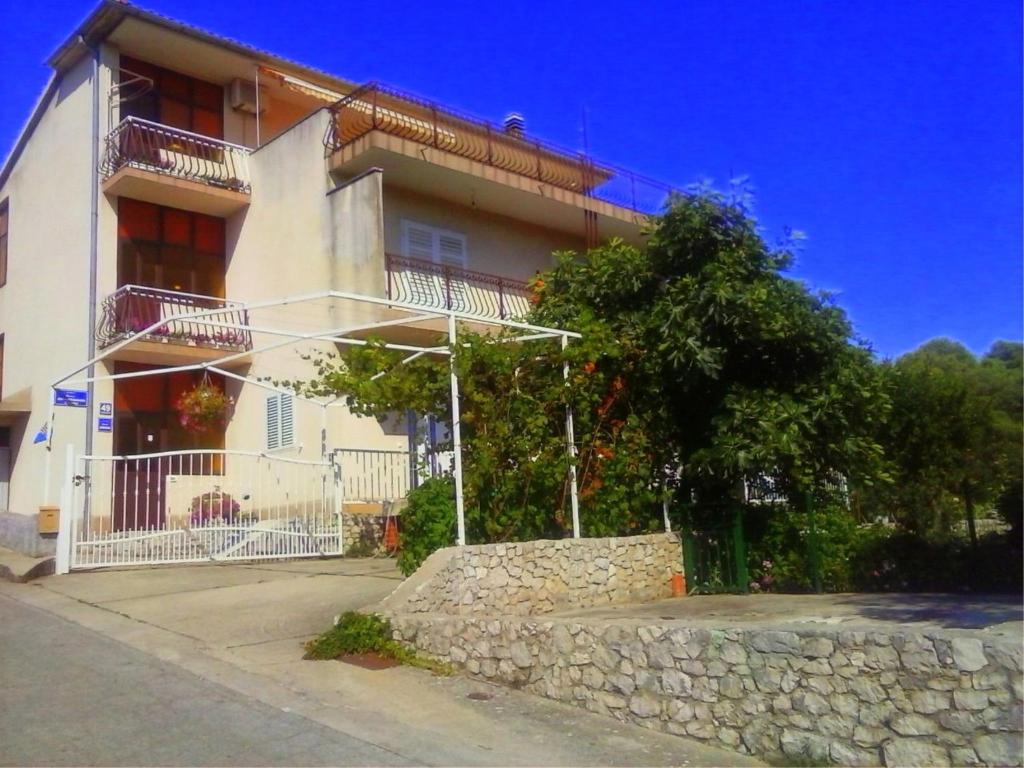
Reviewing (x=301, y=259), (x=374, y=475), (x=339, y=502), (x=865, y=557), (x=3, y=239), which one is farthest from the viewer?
(x=3, y=239)

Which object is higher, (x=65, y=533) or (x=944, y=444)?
(x=944, y=444)

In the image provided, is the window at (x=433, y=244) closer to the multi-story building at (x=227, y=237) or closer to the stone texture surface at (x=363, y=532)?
the multi-story building at (x=227, y=237)

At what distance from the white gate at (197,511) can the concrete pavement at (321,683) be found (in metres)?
0.99

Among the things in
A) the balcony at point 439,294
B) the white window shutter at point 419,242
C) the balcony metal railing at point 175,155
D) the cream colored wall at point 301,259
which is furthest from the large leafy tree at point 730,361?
the balcony metal railing at point 175,155

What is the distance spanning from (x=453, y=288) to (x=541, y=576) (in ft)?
30.2

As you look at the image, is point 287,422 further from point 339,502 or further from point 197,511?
point 197,511

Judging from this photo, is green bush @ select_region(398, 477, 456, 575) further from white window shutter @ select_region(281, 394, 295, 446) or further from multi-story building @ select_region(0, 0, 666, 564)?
white window shutter @ select_region(281, 394, 295, 446)

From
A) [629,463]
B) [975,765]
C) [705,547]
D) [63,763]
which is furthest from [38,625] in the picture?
[975,765]

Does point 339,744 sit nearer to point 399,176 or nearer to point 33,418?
point 399,176

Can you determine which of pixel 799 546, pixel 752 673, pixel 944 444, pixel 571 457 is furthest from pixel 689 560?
pixel 752 673

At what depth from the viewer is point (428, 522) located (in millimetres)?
9945

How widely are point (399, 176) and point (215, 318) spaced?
446 cm

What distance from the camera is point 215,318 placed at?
17.5 metres

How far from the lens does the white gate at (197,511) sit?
495 inches
